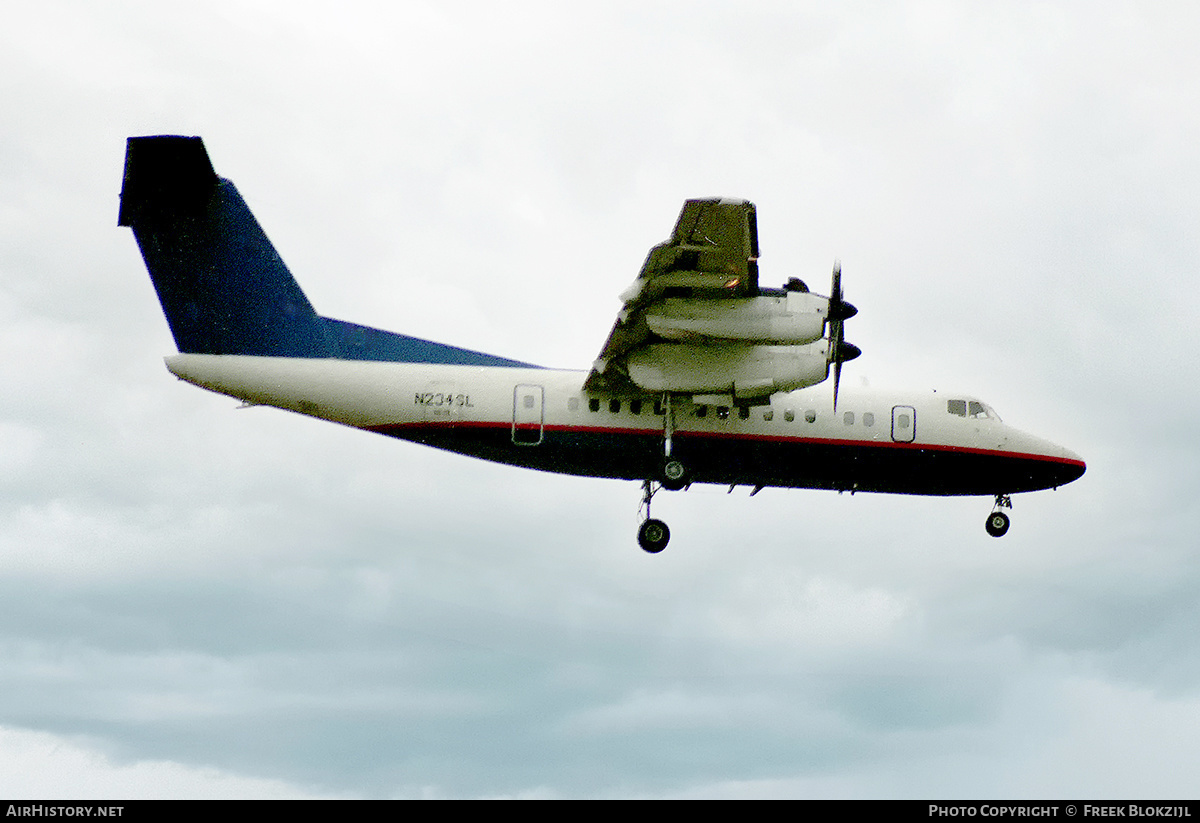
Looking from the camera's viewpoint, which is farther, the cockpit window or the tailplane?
the cockpit window

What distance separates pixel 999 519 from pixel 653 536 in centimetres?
830

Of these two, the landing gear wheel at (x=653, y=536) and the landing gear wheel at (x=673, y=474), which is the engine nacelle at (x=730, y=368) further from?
the landing gear wheel at (x=653, y=536)

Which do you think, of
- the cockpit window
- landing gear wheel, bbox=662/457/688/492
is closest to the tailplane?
landing gear wheel, bbox=662/457/688/492

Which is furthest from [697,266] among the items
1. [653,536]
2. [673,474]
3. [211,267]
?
[211,267]

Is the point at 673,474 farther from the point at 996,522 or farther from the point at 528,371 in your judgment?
the point at 996,522

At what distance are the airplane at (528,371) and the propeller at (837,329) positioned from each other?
0.03m

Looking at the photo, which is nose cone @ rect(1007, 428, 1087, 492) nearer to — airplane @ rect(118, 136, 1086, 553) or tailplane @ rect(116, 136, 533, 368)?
airplane @ rect(118, 136, 1086, 553)

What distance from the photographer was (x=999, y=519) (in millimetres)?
29750

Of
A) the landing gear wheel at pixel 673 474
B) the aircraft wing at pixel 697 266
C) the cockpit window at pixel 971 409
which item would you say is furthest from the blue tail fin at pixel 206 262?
the cockpit window at pixel 971 409

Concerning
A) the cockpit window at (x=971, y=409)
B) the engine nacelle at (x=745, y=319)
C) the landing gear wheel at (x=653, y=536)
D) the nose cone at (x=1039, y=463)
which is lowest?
the landing gear wheel at (x=653, y=536)

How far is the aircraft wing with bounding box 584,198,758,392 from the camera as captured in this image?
21.5 meters

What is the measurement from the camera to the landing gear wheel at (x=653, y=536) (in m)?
27.2

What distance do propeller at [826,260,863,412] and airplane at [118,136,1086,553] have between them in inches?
1.3
